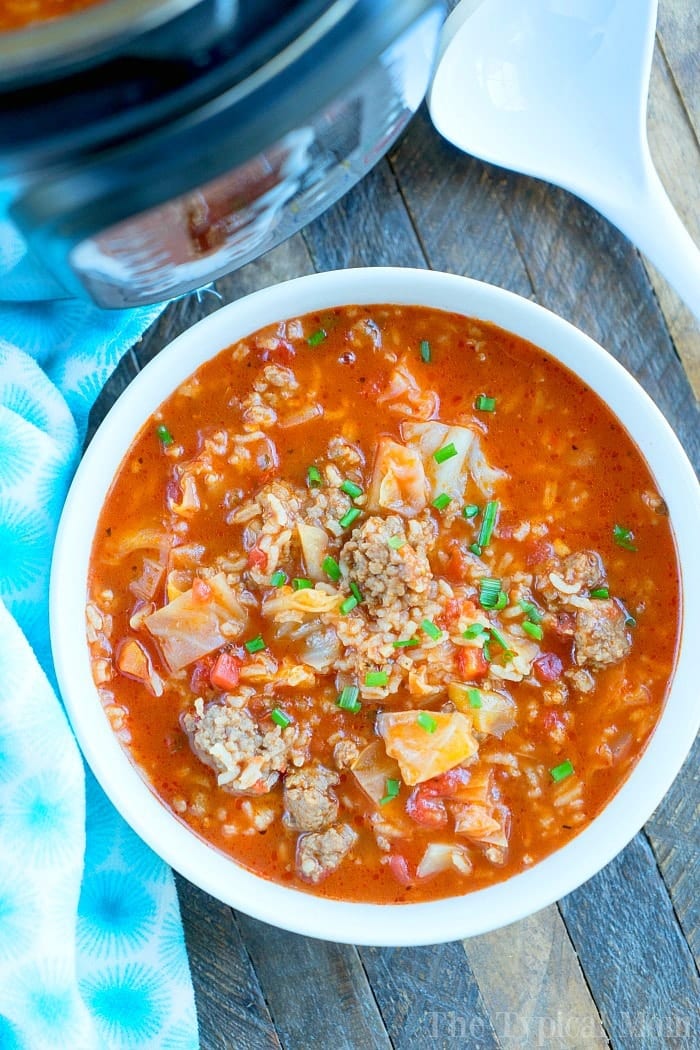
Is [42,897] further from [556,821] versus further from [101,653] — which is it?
[556,821]

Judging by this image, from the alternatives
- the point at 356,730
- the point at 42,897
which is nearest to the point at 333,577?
the point at 356,730

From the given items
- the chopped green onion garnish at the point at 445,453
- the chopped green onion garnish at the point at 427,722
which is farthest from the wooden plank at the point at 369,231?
the chopped green onion garnish at the point at 427,722

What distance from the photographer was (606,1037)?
3529 mm

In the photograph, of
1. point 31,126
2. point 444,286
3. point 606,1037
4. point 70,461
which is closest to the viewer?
point 31,126

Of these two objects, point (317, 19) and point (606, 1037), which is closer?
point (317, 19)

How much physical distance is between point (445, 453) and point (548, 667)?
0.70 metres

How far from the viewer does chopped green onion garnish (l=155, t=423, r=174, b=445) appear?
123 inches

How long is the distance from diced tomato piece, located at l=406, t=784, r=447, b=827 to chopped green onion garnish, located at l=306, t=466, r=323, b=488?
36.4 inches

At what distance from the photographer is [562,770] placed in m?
3.13

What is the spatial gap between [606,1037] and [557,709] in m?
1.24

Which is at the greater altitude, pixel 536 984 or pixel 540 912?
pixel 540 912

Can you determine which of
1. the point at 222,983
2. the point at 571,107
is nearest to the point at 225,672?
the point at 222,983

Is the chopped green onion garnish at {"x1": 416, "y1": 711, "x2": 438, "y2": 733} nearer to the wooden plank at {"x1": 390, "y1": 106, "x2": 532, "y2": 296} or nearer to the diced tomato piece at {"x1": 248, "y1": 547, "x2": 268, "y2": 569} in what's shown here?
the diced tomato piece at {"x1": 248, "y1": 547, "x2": 268, "y2": 569}

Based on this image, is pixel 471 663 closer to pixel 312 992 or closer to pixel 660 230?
pixel 312 992
